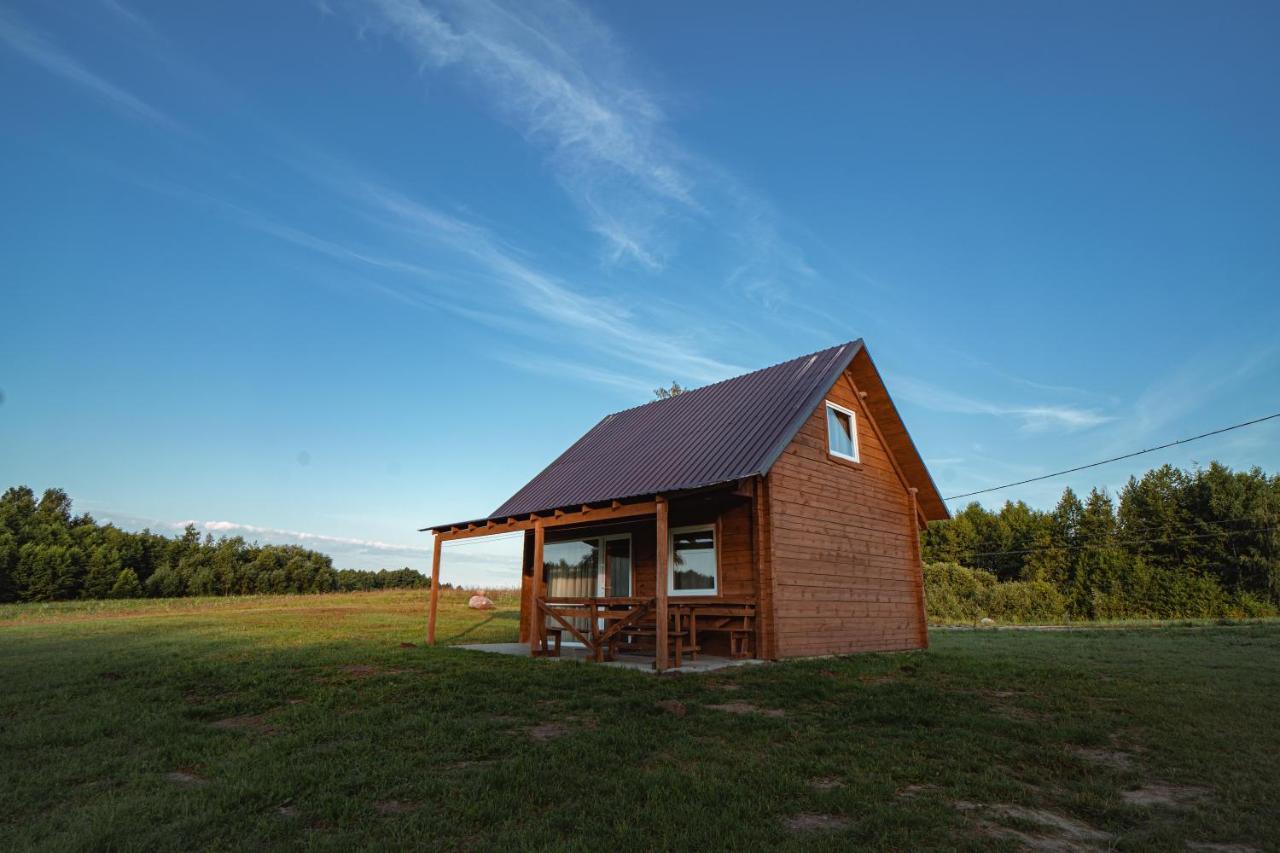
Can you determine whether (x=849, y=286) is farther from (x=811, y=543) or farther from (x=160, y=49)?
(x=160, y=49)

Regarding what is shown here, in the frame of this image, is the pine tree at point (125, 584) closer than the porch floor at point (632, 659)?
No

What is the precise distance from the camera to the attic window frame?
13914 mm

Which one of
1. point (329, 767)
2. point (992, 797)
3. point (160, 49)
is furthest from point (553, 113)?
point (992, 797)

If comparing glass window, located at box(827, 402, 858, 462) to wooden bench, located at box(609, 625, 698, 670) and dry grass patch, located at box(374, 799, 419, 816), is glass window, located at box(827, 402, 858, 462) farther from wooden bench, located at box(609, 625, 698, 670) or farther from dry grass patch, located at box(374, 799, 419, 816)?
dry grass patch, located at box(374, 799, 419, 816)

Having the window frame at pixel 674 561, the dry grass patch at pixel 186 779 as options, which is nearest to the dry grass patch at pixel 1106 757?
the window frame at pixel 674 561

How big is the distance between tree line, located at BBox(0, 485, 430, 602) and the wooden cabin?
132 feet

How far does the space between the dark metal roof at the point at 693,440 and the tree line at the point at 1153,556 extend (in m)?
20.4

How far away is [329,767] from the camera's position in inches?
206

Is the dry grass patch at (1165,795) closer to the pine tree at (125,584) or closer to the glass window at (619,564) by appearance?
the glass window at (619,564)

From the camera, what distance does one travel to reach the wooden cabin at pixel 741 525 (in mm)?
11469

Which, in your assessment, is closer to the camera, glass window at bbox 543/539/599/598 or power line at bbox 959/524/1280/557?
glass window at bbox 543/539/599/598

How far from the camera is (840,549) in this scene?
13477mm

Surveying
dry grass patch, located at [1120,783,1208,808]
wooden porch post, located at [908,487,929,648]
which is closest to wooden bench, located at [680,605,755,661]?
wooden porch post, located at [908,487,929,648]

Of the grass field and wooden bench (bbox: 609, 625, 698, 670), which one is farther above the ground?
wooden bench (bbox: 609, 625, 698, 670)
